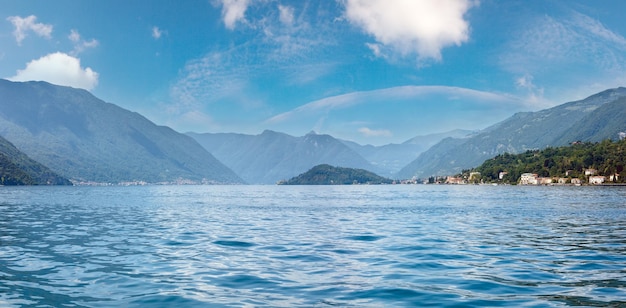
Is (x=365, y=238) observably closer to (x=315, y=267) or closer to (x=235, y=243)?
(x=235, y=243)

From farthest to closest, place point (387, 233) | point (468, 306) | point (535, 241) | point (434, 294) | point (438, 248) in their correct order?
1. point (387, 233)
2. point (535, 241)
3. point (438, 248)
4. point (434, 294)
5. point (468, 306)

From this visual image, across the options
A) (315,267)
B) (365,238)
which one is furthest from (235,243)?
(315,267)

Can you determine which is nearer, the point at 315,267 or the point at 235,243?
the point at 315,267

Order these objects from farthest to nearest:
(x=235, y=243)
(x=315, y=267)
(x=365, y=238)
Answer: (x=365, y=238), (x=235, y=243), (x=315, y=267)

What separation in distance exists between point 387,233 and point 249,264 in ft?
59.3

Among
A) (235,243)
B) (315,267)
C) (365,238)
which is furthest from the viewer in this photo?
(365,238)

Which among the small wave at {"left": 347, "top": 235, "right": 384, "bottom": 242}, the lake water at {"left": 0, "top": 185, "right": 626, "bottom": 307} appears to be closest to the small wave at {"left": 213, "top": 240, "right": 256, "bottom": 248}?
the lake water at {"left": 0, "top": 185, "right": 626, "bottom": 307}

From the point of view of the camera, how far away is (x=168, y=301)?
17.0 m

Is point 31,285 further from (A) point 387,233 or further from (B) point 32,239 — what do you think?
(A) point 387,233

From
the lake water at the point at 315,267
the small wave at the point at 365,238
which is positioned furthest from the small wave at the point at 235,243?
the small wave at the point at 365,238

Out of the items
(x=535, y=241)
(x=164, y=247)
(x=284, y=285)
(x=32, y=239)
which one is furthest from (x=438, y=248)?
(x=32, y=239)

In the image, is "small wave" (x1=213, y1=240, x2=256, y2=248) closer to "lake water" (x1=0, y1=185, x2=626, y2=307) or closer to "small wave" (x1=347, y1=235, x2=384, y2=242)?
"lake water" (x1=0, y1=185, x2=626, y2=307)

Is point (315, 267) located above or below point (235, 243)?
above

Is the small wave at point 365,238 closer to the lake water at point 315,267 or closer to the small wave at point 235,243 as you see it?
the lake water at point 315,267
